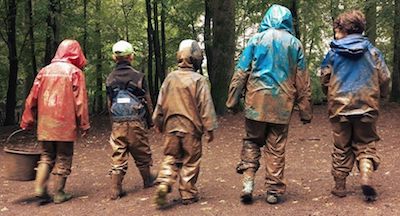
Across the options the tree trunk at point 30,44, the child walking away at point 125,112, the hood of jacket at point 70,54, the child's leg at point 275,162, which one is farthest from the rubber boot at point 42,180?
the tree trunk at point 30,44

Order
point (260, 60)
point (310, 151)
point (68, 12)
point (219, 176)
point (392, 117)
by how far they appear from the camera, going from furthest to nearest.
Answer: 1. point (68, 12)
2. point (392, 117)
3. point (310, 151)
4. point (219, 176)
5. point (260, 60)

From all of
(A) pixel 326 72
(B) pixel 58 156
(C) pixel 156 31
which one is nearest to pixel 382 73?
(A) pixel 326 72

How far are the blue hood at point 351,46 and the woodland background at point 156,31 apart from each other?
709cm

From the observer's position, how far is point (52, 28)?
48.9 ft

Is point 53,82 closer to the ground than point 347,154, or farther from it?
farther from it

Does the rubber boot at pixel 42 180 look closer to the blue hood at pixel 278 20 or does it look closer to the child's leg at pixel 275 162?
the child's leg at pixel 275 162

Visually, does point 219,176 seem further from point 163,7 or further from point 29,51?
point 29,51

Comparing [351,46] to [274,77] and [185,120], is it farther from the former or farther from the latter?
[185,120]

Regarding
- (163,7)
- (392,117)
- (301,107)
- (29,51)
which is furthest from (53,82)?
(29,51)

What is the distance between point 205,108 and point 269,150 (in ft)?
2.78

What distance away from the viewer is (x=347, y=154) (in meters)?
5.55

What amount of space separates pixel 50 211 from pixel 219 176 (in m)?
2.51

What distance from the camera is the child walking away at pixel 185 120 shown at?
5543 millimetres

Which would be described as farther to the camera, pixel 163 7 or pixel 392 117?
pixel 163 7
